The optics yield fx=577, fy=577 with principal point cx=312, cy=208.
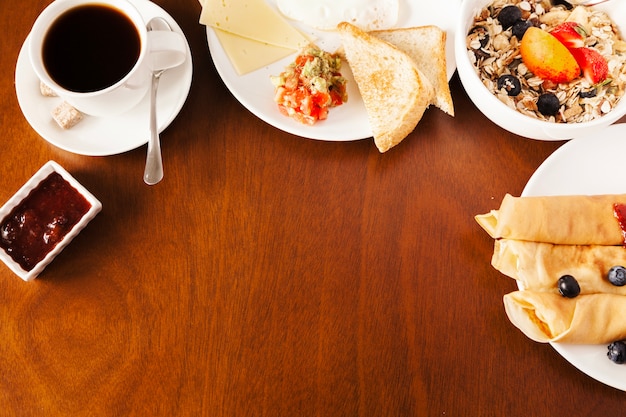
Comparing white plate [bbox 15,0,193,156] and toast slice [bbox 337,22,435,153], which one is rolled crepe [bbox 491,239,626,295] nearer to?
toast slice [bbox 337,22,435,153]

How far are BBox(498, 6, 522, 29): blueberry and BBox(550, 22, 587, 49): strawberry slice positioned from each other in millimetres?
90

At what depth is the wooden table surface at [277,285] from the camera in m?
1.23

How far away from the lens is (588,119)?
4.24 ft

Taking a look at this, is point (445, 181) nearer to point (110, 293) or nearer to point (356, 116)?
point (356, 116)

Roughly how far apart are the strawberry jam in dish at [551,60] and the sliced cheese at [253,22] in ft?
1.44

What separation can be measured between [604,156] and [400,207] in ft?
1.55

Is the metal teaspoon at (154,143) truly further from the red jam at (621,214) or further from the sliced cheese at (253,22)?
the red jam at (621,214)

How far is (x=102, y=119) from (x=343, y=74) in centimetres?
59

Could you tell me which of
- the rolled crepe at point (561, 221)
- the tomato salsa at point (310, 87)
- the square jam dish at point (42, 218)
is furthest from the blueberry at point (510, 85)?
the square jam dish at point (42, 218)

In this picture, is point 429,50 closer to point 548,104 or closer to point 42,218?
point 548,104

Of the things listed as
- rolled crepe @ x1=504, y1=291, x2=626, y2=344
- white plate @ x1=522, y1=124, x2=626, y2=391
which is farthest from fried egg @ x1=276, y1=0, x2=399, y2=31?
rolled crepe @ x1=504, y1=291, x2=626, y2=344

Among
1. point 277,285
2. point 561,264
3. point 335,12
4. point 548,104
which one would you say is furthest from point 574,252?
point 335,12

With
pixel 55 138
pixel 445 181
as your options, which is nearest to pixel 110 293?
pixel 55 138

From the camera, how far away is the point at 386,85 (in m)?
1.37
